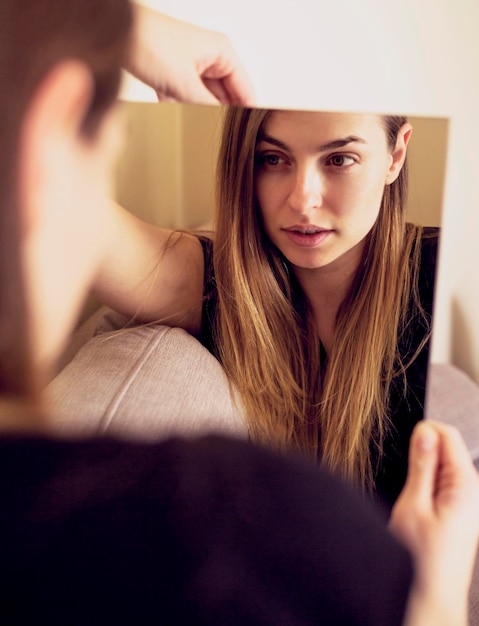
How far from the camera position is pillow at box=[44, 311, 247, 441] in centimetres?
51

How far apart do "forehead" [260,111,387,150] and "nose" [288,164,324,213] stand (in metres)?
0.02

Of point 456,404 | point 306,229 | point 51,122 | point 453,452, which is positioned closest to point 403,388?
point 453,452

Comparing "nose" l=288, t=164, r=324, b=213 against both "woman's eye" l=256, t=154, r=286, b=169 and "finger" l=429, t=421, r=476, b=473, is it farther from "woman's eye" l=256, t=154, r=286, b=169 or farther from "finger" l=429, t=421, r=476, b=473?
"finger" l=429, t=421, r=476, b=473

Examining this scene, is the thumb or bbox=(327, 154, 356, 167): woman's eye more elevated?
bbox=(327, 154, 356, 167): woman's eye

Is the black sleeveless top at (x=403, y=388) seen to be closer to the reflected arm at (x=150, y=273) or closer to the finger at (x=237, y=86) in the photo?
the reflected arm at (x=150, y=273)

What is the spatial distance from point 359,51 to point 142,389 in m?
0.54

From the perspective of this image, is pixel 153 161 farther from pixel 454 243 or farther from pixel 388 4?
pixel 454 243

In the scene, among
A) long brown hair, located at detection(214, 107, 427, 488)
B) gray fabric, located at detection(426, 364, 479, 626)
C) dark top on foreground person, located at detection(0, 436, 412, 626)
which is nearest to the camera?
dark top on foreground person, located at detection(0, 436, 412, 626)

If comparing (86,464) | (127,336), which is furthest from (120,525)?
(127,336)

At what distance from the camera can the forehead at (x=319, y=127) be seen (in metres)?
0.52

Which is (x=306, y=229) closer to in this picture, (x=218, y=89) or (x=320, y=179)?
(x=320, y=179)

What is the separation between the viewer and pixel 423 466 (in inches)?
21.9

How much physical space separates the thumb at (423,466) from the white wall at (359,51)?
0.38 m

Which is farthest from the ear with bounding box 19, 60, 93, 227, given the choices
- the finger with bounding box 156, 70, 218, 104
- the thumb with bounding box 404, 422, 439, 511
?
the thumb with bounding box 404, 422, 439, 511
